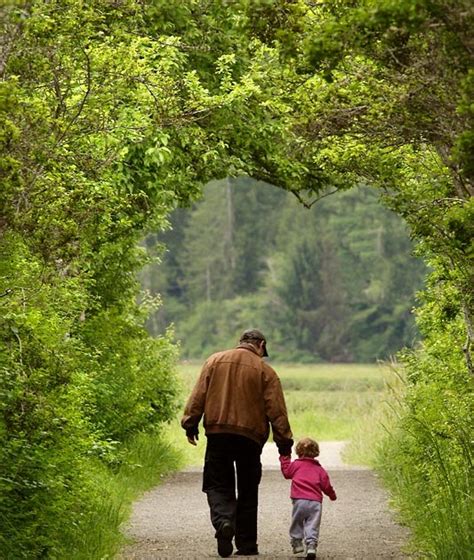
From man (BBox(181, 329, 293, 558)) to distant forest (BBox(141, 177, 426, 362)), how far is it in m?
86.5

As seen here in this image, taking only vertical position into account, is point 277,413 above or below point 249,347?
below

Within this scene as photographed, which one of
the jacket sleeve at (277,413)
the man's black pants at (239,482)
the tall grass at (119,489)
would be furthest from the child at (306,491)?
the tall grass at (119,489)

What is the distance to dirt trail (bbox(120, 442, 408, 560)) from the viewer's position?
480 inches

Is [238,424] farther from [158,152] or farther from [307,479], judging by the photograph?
[158,152]

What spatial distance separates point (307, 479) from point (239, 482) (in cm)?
76

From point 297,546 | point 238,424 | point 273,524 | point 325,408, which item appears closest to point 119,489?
point 273,524

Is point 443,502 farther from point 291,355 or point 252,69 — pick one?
point 291,355

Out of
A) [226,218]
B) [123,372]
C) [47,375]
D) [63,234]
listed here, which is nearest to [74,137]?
[63,234]

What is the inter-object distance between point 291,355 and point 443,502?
91.9m

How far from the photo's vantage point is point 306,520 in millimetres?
11672

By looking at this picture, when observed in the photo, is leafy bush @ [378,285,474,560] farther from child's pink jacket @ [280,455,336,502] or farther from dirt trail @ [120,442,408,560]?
child's pink jacket @ [280,455,336,502]

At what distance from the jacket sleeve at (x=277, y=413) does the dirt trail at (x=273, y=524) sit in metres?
0.86

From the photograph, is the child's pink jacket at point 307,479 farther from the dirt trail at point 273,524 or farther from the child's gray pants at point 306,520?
the dirt trail at point 273,524

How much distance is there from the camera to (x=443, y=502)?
35.8ft
